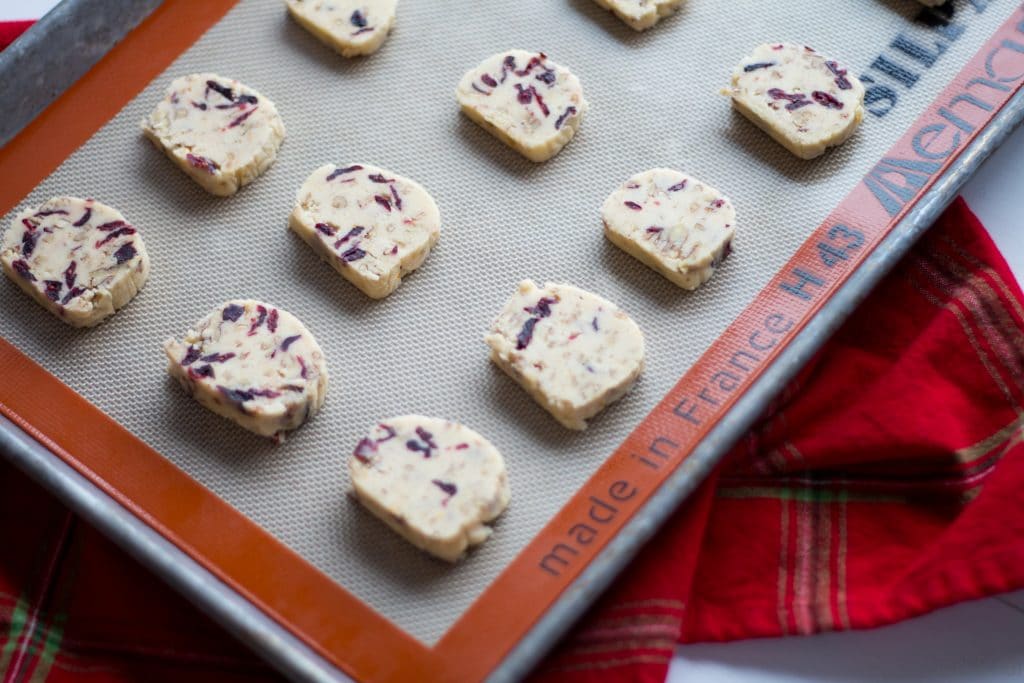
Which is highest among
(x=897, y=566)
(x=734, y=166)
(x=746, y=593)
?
(x=734, y=166)

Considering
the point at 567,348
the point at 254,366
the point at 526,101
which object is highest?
the point at 526,101

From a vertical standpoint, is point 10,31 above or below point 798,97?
below

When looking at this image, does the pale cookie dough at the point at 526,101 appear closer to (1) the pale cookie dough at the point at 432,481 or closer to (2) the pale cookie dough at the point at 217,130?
(2) the pale cookie dough at the point at 217,130

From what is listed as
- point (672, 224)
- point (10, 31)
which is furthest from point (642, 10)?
point (10, 31)

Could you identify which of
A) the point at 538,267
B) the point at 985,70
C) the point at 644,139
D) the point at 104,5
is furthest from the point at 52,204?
the point at 985,70

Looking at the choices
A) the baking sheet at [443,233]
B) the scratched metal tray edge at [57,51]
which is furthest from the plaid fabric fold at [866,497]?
the scratched metal tray edge at [57,51]

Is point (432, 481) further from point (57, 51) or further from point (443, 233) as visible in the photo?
point (57, 51)

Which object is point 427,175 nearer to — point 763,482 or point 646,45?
point 646,45
